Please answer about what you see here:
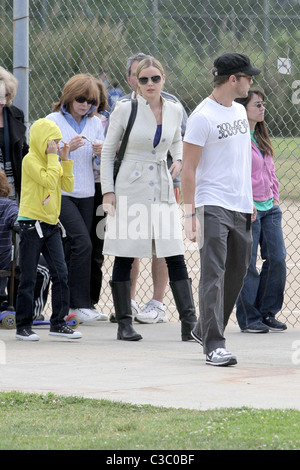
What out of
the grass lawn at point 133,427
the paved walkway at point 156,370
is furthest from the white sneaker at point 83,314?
the grass lawn at point 133,427

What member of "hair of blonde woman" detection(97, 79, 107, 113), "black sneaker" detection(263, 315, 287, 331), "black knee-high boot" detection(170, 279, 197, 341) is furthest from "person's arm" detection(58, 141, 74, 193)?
"black sneaker" detection(263, 315, 287, 331)

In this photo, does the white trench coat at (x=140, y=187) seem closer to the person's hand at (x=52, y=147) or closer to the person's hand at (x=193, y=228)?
the person's hand at (x=52, y=147)

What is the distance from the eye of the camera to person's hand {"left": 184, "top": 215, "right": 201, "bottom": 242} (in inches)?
258

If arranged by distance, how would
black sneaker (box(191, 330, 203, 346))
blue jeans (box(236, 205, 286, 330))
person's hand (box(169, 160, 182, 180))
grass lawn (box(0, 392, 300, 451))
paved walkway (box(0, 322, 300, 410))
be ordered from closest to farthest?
grass lawn (box(0, 392, 300, 451))
paved walkway (box(0, 322, 300, 410))
black sneaker (box(191, 330, 203, 346))
person's hand (box(169, 160, 182, 180))
blue jeans (box(236, 205, 286, 330))

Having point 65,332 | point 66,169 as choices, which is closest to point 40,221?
point 66,169

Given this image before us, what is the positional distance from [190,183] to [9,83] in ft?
8.02

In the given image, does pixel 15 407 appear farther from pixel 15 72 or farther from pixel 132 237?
pixel 15 72

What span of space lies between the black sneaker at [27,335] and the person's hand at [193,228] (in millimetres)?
1719

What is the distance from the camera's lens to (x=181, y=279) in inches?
304

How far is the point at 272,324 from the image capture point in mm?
8391

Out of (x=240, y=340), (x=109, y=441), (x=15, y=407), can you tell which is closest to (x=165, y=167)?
(x=240, y=340)

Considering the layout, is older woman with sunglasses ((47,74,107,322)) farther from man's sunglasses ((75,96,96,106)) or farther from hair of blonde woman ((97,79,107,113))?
hair of blonde woman ((97,79,107,113))

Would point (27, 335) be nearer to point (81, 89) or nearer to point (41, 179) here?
point (41, 179)

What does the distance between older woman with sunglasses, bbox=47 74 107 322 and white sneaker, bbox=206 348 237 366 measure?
6.90ft
